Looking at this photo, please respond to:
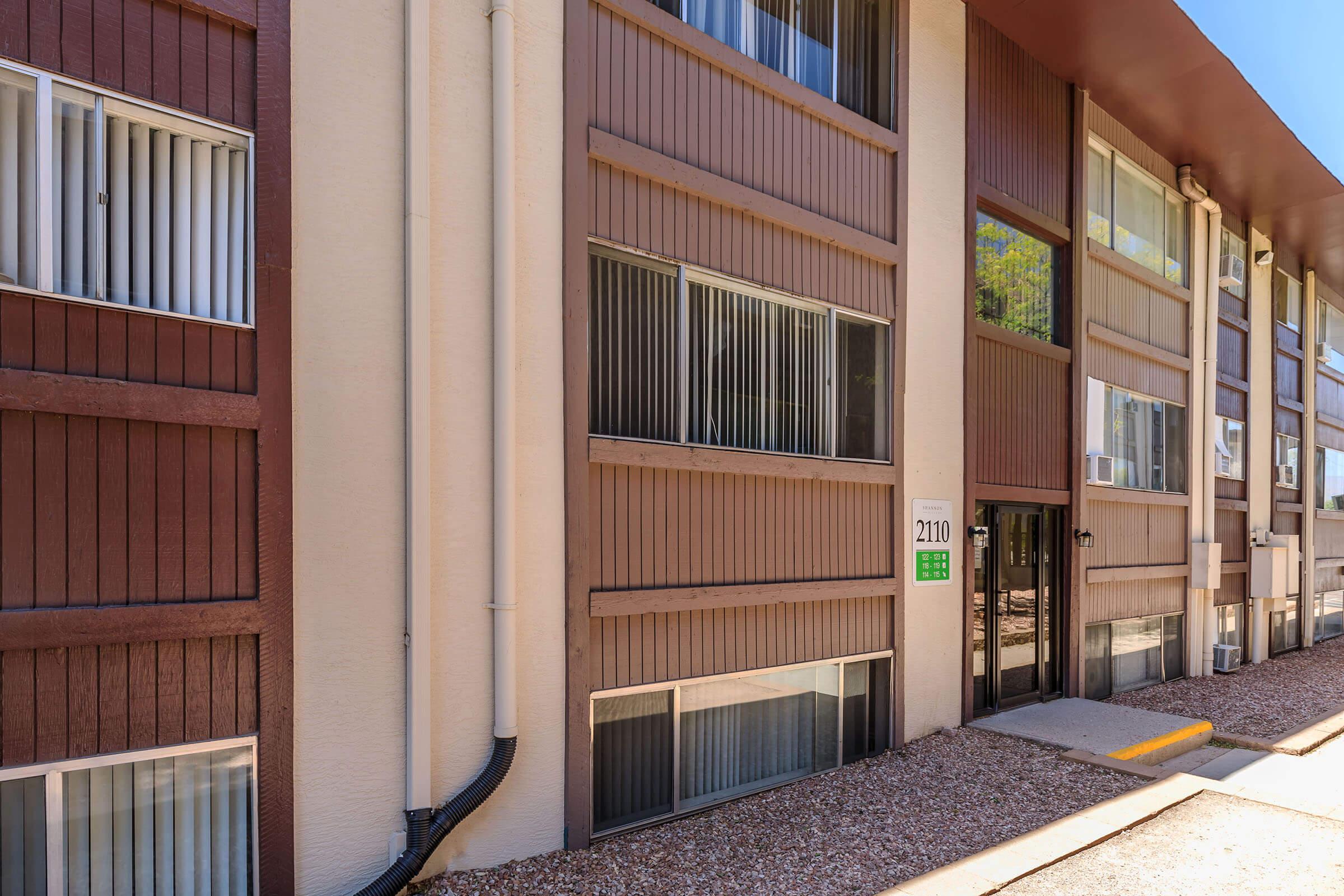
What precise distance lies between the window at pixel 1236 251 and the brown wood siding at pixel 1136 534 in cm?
432

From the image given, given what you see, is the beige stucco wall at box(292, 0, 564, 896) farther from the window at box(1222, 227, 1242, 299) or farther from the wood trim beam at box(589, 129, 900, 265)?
the window at box(1222, 227, 1242, 299)

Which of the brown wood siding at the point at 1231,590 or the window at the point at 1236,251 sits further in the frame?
the window at the point at 1236,251

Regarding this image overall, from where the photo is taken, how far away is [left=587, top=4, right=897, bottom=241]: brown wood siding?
5867 mm

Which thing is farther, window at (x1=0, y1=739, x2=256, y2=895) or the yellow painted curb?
the yellow painted curb

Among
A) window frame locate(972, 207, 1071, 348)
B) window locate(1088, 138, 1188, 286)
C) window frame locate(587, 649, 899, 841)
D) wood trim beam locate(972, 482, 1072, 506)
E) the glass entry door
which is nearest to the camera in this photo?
window frame locate(587, 649, 899, 841)

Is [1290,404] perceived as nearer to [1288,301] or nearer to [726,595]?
[1288,301]

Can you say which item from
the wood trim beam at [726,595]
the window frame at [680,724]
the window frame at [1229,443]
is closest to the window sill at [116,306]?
the wood trim beam at [726,595]

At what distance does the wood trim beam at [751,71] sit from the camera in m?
5.99

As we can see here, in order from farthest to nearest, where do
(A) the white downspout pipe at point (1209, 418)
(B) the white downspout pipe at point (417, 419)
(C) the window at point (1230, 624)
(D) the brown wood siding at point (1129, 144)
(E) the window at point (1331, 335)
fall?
(E) the window at point (1331, 335) < (C) the window at point (1230, 624) < (A) the white downspout pipe at point (1209, 418) < (D) the brown wood siding at point (1129, 144) < (B) the white downspout pipe at point (417, 419)

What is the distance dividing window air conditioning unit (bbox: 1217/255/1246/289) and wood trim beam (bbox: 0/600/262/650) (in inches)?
564

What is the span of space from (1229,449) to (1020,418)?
6871mm

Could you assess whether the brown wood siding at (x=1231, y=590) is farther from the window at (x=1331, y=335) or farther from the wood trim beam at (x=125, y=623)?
the wood trim beam at (x=125, y=623)

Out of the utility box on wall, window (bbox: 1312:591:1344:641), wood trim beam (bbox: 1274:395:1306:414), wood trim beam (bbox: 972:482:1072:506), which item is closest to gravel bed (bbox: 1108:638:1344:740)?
the utility box on wall

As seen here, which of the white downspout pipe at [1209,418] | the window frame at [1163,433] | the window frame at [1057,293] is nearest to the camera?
the window frame at [1057,293]
